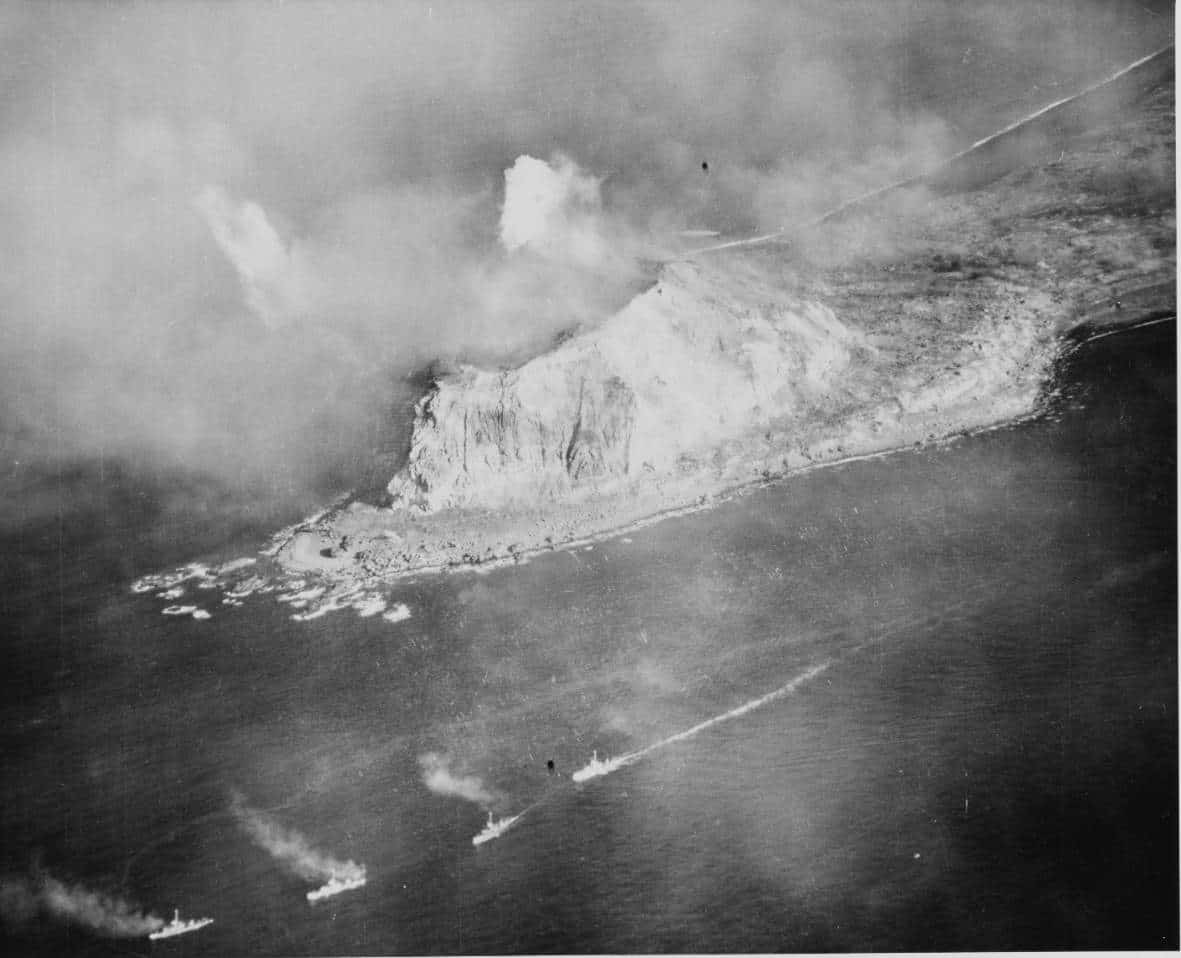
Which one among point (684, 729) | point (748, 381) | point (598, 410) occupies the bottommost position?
point (684, 729)

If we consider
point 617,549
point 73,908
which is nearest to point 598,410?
point 617,549

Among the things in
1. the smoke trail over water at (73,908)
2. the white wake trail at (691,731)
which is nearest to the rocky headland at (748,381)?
the white wake trail at (691,731)

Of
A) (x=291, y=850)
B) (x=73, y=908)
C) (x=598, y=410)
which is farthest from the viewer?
(x=598, y=410)

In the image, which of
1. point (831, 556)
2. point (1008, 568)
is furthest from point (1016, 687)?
point (831, 556)

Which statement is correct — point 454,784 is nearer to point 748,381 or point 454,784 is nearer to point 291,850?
point 291,850

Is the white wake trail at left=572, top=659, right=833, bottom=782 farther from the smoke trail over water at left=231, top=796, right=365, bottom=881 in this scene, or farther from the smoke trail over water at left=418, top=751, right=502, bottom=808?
the smoke trail over water at left=231, top=796, right=365, bottom=881

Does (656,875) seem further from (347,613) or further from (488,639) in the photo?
(347,613)
